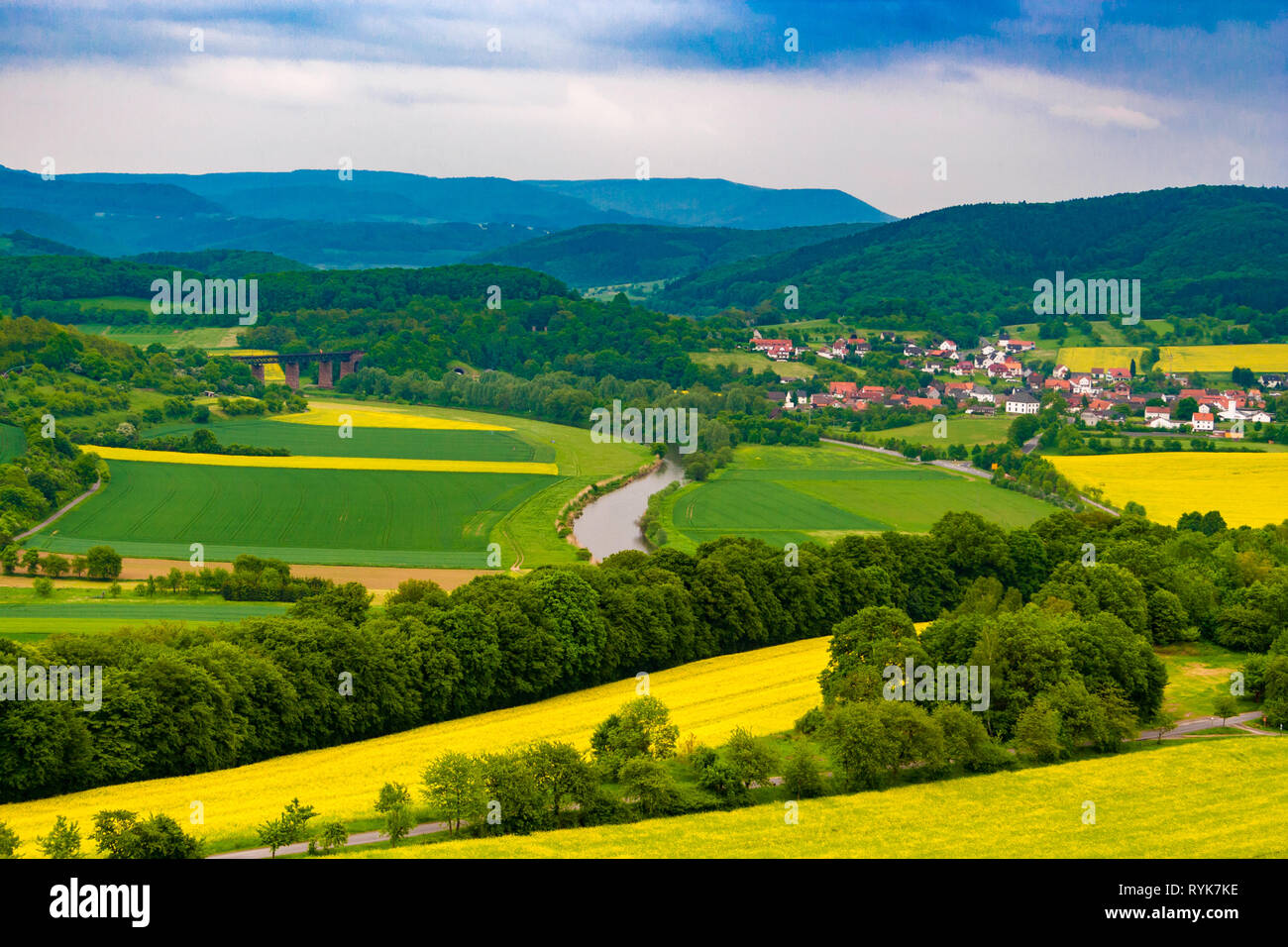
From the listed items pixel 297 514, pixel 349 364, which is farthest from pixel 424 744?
pixel 349 364

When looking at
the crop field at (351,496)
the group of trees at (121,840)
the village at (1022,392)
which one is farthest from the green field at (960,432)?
the group of trees at (121,840)

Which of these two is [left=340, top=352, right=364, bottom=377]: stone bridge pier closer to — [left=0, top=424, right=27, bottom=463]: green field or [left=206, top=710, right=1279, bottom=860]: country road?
[left=0, top=424, right=27, bottom=463]: green field

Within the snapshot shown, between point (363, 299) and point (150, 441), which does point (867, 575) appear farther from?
point (363, 299)

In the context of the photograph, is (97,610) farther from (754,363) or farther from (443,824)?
(754,363)

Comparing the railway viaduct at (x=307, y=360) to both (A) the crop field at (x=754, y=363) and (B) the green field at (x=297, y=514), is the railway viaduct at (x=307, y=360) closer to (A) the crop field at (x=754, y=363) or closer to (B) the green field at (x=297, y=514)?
(A) the crop field at (x=754, y=363)

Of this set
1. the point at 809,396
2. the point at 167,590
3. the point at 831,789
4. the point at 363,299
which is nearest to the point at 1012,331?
the point at 809,396
